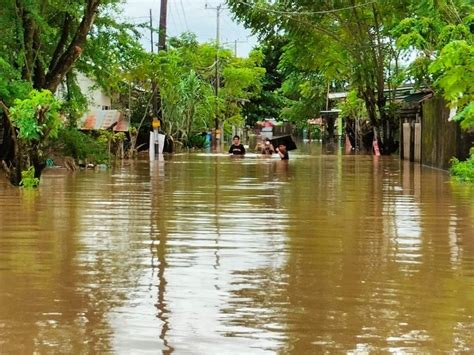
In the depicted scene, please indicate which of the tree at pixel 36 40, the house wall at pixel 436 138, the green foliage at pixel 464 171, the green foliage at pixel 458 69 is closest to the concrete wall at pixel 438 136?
the house wall at pixel 436 138

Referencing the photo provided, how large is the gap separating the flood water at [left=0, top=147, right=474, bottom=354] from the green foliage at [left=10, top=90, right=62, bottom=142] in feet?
6.19

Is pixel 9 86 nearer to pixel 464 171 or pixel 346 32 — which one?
→ pixel 464 171

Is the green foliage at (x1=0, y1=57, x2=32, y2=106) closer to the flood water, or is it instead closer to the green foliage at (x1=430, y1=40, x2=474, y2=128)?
the flood water

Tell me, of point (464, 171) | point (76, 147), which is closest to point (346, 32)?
point (76, 147)

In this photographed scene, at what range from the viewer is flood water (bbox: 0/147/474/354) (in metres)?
5.48

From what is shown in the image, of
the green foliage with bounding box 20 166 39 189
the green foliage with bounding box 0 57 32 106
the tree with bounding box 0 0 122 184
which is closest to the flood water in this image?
the green foliage with bounding box 20 166 39 189

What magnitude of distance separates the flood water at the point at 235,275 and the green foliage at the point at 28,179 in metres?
2.13

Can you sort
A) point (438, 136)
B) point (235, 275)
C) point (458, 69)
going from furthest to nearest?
1. point (438, 136)
2. point (458, 69)
3. point (235, 275)

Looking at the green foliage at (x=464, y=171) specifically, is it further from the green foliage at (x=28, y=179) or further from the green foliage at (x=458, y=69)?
the green foliage at (x=28, y=179)

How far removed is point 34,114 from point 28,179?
1448 mm

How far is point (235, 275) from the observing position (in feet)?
24.8

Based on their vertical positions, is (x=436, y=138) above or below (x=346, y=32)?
below

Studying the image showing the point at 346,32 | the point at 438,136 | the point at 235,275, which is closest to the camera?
the point at 235,275

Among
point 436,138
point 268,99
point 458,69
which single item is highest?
point 268,99
